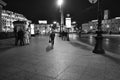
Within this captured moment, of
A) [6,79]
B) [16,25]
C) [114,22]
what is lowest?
[6,79]

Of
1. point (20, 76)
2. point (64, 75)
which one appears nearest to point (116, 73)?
point (64, 75)

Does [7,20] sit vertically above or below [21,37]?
above

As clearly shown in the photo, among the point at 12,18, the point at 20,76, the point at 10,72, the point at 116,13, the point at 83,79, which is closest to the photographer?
the point at 83,79

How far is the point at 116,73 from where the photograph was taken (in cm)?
450

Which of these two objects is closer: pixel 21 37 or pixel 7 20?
pixel 21 37

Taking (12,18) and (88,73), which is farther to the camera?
(12,18)

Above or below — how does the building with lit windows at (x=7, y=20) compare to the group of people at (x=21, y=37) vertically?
above

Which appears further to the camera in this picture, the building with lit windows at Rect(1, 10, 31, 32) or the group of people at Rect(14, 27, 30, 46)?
the building with lit windows at Rect(1, 10, 31, 32)

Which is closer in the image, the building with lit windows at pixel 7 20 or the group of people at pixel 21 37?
the group of people at pixel 21 37

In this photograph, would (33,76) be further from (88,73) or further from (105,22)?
(105,22)

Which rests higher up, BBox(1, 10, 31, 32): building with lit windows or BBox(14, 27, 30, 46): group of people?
BBox(1, 10, 31, 32): building with lit windows

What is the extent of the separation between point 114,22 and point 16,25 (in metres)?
66.5

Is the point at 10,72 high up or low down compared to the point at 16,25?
down

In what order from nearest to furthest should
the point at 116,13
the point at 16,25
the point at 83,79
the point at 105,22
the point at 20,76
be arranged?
the point at 83,79
the point at 20,76
the point at 16,25
the point at 116,13
the point at 105,22
